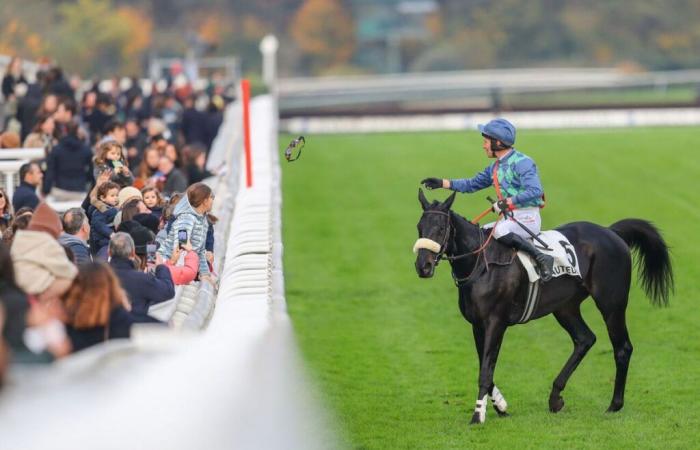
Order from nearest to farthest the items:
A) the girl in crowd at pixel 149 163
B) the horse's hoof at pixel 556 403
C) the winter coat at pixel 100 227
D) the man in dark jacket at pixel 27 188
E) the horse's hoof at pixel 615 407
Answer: the winter coat at pixel 100 227 → the horse's hoof at pixel 556 403 → the horse's hoof at pixel 615 407 → the man in dark jacket at pixel 27 188 → the girl in crowd at pixel 149 163

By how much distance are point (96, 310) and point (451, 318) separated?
11.0 m

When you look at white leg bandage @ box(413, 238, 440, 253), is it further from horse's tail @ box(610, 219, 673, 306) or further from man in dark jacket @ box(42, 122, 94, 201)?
man in dark jacket @ box(42, 122, 94, 201)

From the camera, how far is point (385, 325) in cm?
1719

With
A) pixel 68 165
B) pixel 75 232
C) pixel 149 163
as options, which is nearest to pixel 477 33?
pixel 68 165

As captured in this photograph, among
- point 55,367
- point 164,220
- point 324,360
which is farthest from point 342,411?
point 55,367

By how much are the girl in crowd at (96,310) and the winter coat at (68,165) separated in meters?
8.35

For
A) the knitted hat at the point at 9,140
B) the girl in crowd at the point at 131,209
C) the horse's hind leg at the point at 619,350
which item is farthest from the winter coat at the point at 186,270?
the knitted hat at the point at 9,140

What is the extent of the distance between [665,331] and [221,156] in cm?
569

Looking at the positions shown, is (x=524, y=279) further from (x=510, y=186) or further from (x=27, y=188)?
(x=27, y=188)

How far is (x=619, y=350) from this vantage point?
11.8 m

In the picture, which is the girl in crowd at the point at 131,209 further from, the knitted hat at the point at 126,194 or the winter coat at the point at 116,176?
the winter coat at the point at 116,176

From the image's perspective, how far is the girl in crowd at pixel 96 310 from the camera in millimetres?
6801

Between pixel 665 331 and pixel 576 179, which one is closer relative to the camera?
pixel 665 331

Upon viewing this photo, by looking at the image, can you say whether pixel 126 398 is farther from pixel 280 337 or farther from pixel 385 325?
pixel 385 325
